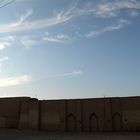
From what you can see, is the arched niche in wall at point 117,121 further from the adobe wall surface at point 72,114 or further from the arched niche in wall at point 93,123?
the arched niche in wall at point 93,123

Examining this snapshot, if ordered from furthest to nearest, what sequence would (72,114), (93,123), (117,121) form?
(72,114) → (93,123) → (117,121)

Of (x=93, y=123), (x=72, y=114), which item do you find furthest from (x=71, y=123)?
(x=93, y=123)

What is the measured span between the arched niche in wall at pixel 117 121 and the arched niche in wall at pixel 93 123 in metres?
2.01

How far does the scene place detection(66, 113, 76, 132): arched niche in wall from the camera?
138ft

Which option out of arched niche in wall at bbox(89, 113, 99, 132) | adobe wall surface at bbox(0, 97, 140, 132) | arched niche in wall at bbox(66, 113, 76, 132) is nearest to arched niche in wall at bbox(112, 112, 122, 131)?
adobe wall surface at bbox(0, 97, 140, 132)

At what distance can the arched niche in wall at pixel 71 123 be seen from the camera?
42.0 metres

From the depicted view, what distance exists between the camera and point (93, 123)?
40406 millimetres

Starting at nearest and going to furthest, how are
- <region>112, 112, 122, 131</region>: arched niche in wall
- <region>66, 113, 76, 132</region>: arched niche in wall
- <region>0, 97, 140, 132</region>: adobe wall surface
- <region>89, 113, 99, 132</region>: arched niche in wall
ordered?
<region>0, 97, 140, 132</region>: adobe wall surface, <region>112, 112, 122, 131</region>: arched niche in wall, <region>89, 113, 99, 132</region>: arched niche in wall, <region>66, 113, 76, 132</region>: arched niche in wall

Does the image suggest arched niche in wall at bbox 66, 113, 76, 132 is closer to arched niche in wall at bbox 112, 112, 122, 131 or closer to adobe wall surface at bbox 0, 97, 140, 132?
adobe wall surface at bbox 0, 97, 140, 132

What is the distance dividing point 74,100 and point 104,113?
4266 mm

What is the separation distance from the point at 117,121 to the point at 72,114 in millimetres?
5924

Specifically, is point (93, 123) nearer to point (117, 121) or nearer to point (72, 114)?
point (117, 121)

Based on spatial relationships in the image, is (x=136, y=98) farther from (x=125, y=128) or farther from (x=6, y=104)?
(x=6, y=104)

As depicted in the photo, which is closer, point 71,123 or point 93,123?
point 93,123
